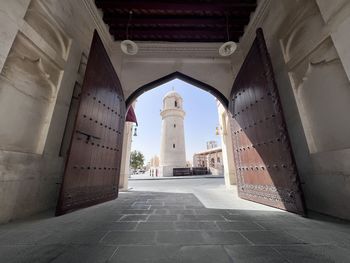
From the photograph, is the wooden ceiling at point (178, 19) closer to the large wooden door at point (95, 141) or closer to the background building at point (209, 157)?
the large wooden door at point (95, 141)

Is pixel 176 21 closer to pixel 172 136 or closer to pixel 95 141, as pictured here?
pixel 95 141

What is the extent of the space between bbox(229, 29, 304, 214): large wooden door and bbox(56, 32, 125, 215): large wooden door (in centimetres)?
321

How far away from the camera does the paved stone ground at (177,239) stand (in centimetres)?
116

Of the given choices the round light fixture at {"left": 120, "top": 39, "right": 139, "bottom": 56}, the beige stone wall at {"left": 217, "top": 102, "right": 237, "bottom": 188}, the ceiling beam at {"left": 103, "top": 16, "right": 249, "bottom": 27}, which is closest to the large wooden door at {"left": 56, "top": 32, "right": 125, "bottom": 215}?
the round light fixture at {"left": 120, "top": 39, "right": 139, "bottom": 56}

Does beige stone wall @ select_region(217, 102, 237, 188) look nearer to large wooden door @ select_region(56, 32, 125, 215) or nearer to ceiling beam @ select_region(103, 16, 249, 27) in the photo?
ceiling beam @ select_region(103, 16, 249, 27)

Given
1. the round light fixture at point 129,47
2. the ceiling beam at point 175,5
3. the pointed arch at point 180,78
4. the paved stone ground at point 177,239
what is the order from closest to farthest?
1. the paved stone ground at point 177,239
2. the round light fixture at point 129,47
3. the ceiling beam at point 175,5
4. the pointed arch at point 180,78

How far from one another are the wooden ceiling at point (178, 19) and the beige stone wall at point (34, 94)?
1.15 meters

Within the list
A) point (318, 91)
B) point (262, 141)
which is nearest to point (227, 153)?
point (262, 141)

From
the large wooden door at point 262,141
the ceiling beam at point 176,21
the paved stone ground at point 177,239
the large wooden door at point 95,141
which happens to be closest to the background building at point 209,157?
the large wooden door at point 262,141

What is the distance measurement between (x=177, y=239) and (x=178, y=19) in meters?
5.01

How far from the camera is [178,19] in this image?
4.19 m

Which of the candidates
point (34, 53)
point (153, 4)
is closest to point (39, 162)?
point (34, 53)

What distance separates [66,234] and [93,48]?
320 centimetres

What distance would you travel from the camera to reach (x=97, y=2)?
3.78m
